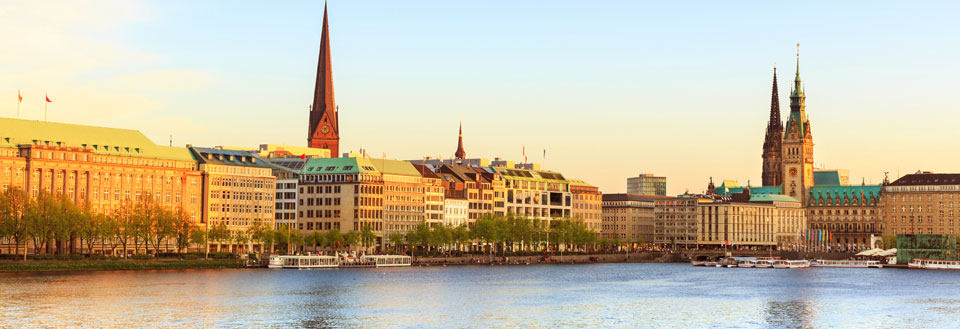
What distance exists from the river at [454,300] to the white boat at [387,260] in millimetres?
19011

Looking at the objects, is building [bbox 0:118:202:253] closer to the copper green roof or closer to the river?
the copper green roof

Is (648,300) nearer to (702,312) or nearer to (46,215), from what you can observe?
(702,312)

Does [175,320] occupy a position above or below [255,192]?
below

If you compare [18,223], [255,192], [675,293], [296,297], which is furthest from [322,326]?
[255,192]

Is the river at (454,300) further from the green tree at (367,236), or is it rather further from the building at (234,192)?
the green tree at (367,236)

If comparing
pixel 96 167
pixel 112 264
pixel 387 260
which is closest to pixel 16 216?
pixel 112 264

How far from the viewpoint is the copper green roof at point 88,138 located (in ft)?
542

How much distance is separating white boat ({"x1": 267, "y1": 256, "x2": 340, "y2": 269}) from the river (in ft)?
28.2

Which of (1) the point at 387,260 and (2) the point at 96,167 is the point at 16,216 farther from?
(1) the point at 387,260

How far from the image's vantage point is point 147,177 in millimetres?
179500

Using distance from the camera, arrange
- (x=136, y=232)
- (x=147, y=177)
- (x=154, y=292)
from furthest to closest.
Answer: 1. (x=147, y=177)
2. (x=136, y=232)
3. (x=154, y=292)

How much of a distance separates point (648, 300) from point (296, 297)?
2809 cm

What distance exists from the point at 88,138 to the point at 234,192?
2462 centimetres

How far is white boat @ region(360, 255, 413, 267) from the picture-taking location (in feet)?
597
